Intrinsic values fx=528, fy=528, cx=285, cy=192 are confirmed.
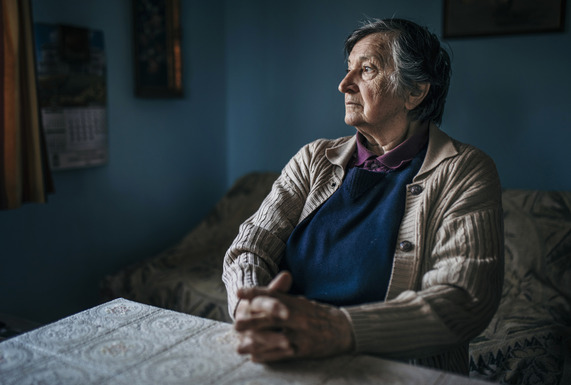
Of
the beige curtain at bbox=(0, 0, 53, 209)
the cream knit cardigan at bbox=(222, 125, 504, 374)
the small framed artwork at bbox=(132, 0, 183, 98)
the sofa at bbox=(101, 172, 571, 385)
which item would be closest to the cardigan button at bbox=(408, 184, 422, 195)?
the cream knit cardigan at bbox=(222, 125, 504, 374)

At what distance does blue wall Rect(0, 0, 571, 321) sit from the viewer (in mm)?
2439

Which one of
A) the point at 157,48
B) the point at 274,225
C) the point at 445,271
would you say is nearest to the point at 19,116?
the point at 157,48

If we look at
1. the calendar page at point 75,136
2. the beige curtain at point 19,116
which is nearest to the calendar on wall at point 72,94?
the calendar page at point 75,136

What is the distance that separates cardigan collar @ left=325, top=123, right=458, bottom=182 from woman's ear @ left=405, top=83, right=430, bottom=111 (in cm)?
7

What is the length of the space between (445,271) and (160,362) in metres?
0.61

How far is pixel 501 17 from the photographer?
99.2 inches

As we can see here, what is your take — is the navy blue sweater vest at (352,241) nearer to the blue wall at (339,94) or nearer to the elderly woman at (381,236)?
the elderly woman at (381,236)

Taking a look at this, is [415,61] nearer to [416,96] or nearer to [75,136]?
[416,96]

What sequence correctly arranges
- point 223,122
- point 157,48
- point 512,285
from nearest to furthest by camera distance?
point 512,285, point 157,48, point 223,122

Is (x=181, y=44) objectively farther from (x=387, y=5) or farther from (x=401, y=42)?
(x=401, y=42)

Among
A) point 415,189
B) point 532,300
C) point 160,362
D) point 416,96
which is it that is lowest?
point 532,300

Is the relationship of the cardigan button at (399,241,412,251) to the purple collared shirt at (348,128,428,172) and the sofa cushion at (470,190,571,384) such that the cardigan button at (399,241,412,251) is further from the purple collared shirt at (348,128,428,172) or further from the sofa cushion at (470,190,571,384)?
the sofa cushion at (470,190,571,384)

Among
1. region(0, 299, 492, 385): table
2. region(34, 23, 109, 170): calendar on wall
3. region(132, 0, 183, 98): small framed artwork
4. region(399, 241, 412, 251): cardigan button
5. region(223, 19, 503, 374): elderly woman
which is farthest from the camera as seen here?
region(132, 0, 183, 98): small framed artwork

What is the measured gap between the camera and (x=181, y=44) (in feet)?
10.0
